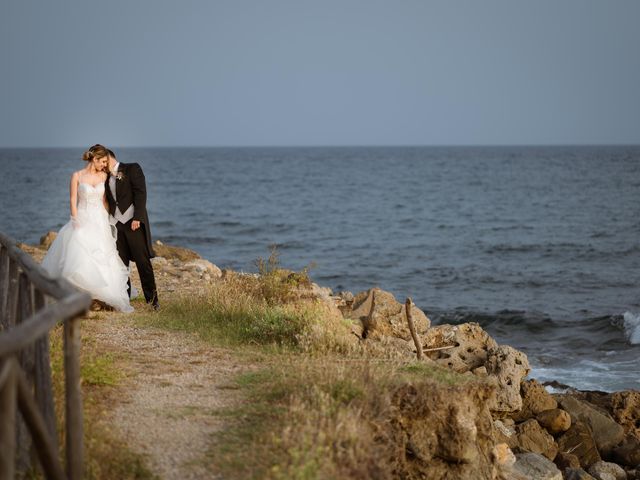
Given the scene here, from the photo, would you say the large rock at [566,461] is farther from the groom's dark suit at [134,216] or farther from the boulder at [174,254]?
the boulder at [174,254]

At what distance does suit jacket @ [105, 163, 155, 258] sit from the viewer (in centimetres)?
1246

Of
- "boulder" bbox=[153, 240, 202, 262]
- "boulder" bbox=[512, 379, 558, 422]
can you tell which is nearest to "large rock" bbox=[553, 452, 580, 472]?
"boulder" bbox=[512, 379, 558, 422]

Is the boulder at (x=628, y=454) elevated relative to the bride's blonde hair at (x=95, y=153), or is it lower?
lower

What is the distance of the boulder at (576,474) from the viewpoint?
11695mm

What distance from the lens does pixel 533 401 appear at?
13492mm

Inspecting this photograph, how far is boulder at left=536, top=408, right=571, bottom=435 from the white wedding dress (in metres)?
6.68

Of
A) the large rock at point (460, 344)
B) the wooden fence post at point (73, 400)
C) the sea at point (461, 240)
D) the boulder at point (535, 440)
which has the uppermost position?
the wooden fence post at point (73, 400)

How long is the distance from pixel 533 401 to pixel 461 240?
A: 29659mm

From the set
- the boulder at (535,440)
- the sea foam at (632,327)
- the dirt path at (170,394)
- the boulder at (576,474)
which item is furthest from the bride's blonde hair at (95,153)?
the sea foam at (632,327)

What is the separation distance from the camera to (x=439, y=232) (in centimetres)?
4662

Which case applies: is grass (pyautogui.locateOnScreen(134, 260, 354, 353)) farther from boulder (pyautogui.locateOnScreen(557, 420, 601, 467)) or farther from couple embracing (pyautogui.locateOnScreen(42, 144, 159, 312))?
boulder (pyautogui.locateOnScreen(557, 420, 601, 467))

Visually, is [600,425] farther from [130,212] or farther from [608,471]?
[130,212]

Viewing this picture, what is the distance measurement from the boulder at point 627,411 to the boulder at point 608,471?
1.89 meters

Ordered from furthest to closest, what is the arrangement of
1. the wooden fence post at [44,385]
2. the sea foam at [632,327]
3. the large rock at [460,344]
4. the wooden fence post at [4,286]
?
the sea foam at [632,327] < the large rock at [460,344] < the wooden fence post at [4,286] < the wooden fence post at [44,385]
